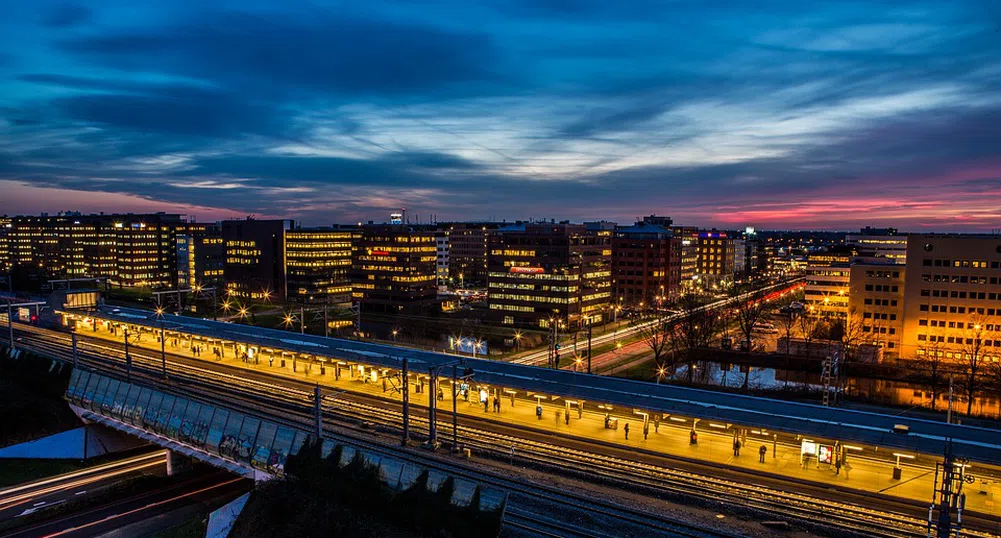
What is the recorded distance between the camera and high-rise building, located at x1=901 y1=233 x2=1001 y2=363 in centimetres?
7019

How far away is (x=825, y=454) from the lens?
95.1 feet

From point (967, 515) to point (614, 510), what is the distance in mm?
13911

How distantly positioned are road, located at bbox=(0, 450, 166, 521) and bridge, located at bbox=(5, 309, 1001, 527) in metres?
5.41

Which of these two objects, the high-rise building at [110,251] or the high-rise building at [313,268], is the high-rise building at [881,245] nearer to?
the high-rise building at [313,268]

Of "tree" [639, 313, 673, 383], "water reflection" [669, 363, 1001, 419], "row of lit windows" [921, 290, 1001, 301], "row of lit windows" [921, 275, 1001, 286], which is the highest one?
"row of lit windows" [921, 275, 1001, 286]

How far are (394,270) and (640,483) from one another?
88329 millimetres

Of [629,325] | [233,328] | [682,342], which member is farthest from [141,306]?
[682,342]

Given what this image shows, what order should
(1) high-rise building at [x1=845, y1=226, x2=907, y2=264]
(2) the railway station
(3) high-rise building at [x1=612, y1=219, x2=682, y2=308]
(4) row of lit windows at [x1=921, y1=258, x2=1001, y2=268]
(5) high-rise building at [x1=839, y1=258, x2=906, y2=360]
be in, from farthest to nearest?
(3) high-rise building at [x1=612, y1=219, x2=682, y2=308]
(1) high-rise building at [x1=845, y1=226, x2=907, y2=264]
(5) high-rise building at [x1=839, y1=258, x2=906, y2=360]
(4) row of lit windows at [x1=921, y1=258, x2=1001, y2=268]
(2) the railway station

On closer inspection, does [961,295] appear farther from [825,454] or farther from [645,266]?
[825,454]

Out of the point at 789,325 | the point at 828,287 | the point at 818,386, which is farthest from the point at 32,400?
the point at 828,287

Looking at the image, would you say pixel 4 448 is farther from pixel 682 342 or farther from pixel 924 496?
pixel 682 342

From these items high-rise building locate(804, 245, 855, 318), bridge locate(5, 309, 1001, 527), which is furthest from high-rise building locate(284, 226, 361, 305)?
high-rise building locate(804, 245, 855, 318)

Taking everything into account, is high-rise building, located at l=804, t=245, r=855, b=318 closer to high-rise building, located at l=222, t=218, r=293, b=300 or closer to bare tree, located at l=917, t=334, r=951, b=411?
bare tree, located at l=917, t=334, r=951, b=411

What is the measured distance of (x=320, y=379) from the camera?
47906mm
